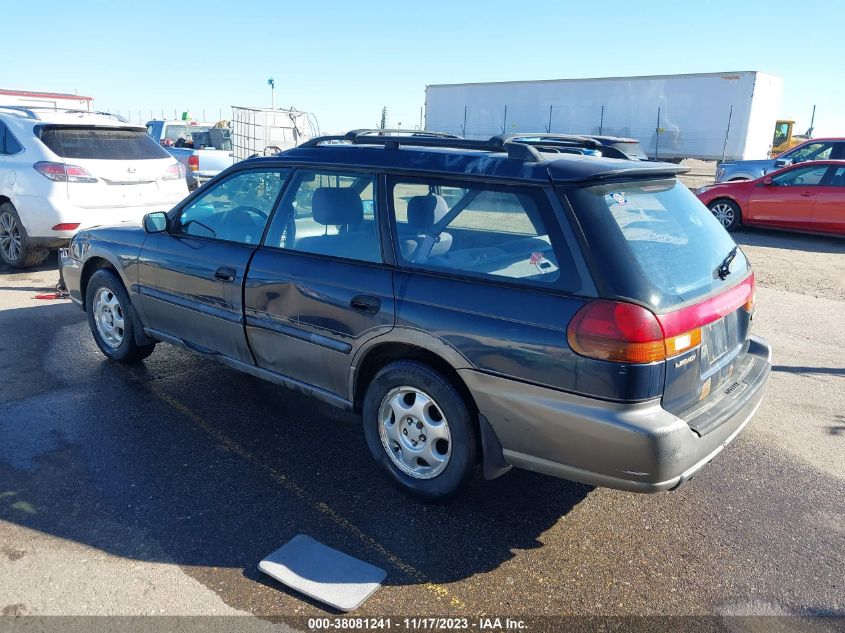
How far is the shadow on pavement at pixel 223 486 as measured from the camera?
3.22 m

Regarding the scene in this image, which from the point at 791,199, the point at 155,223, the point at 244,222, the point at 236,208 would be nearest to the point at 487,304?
the point at 244,222

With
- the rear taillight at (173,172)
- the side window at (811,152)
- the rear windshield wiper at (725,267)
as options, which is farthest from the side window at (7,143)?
the side window at (811,152)

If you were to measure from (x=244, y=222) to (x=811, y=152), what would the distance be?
1675cm

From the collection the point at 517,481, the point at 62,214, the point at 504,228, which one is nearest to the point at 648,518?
the point at 517,481

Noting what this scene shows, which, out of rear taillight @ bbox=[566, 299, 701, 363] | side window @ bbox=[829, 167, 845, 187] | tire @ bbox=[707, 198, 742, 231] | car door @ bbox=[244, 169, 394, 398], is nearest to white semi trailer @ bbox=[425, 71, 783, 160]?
tire @ bbox=[707, 198, 742, 231]

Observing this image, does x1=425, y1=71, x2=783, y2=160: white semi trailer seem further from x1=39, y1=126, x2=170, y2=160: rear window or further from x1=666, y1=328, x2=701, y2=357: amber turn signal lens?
x1=666, y1=328, x2=701, y2=357: amber turn signal lens

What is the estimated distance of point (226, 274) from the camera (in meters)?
4.25

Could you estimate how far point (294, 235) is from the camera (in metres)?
4.07

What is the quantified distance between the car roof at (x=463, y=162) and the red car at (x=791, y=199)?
10.5 metres

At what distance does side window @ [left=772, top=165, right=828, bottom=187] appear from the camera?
12414 mm

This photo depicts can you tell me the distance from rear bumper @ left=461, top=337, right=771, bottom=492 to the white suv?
634cm

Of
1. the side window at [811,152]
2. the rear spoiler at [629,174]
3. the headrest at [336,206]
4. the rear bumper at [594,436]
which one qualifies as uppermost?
the side window at [811,152]

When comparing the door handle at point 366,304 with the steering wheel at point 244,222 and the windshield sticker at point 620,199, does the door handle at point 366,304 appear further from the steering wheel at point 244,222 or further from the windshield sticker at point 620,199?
the windshield sticker at point 620,199

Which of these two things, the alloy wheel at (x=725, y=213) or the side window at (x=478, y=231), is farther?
the alloy wheel at (x=725, y=213)
